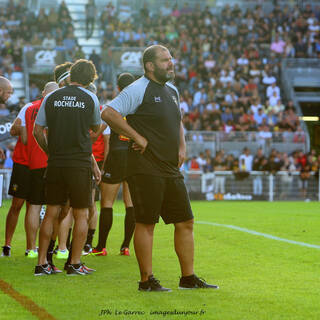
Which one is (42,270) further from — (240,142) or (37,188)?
(240,142)

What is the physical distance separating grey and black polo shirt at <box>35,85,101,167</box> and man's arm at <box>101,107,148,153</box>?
0.84m

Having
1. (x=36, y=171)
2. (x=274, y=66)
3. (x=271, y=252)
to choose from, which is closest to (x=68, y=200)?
(x=36, y=171)

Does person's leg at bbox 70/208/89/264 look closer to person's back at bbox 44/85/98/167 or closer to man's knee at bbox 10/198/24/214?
person's back at bbox 44/85/98/167

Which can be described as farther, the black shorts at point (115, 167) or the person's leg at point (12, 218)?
the black shorts at point (115, 167)

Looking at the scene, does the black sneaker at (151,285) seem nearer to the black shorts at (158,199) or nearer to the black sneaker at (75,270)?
the black shorts at (158,199)

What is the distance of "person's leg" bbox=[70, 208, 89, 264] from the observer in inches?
292

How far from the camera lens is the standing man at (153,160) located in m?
6.56

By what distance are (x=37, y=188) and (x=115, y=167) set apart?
1.15 metres

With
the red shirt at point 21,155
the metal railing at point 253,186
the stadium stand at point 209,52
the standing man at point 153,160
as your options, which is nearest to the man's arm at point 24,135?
the red shirt at point 21,155

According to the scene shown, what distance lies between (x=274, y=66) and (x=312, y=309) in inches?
1074

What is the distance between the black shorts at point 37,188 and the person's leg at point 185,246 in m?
2.39

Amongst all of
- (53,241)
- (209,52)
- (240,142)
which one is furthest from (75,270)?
(209,52)

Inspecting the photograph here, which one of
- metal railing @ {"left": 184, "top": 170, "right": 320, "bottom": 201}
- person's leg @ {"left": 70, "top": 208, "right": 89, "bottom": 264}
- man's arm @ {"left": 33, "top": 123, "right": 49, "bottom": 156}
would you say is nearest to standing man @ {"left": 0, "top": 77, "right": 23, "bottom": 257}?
man's arm @ {"left": 33, "top": 123, "right": 49, "bottom": 156}

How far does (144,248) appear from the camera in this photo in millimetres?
6539
